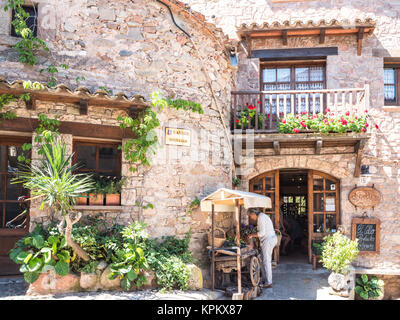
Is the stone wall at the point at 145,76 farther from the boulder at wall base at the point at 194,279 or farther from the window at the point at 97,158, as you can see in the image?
the boulder at wall base at the point at 194,279

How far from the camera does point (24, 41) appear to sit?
5961 mm

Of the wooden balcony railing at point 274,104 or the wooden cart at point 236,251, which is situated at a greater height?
the wooden balcony railing at point 274,104

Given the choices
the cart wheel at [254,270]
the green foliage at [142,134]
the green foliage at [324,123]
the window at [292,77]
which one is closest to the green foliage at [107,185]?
the green foliage at [142,134]

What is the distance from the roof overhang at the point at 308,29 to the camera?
321 inches

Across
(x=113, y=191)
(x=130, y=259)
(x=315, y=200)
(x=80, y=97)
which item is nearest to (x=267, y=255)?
(x=315, y=200)

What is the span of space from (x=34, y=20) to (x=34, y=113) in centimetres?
164

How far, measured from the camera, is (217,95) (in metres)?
7.44

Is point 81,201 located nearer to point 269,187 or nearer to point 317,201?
point 269,187

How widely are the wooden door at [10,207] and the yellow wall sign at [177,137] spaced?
2.30 meters

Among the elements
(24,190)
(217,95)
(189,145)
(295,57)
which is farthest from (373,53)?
(24,190)

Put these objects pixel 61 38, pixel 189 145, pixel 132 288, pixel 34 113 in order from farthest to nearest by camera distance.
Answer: pixel 189 145
pixel 61 38
pixel 34 113
pixel 132 288

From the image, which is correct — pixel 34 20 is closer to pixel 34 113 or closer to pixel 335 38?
pixel 34 113

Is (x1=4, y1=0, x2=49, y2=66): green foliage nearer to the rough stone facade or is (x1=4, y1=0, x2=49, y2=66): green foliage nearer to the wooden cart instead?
the wooden cart

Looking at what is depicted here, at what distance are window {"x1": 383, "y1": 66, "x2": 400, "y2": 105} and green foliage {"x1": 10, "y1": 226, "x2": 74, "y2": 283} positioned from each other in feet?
24.2
